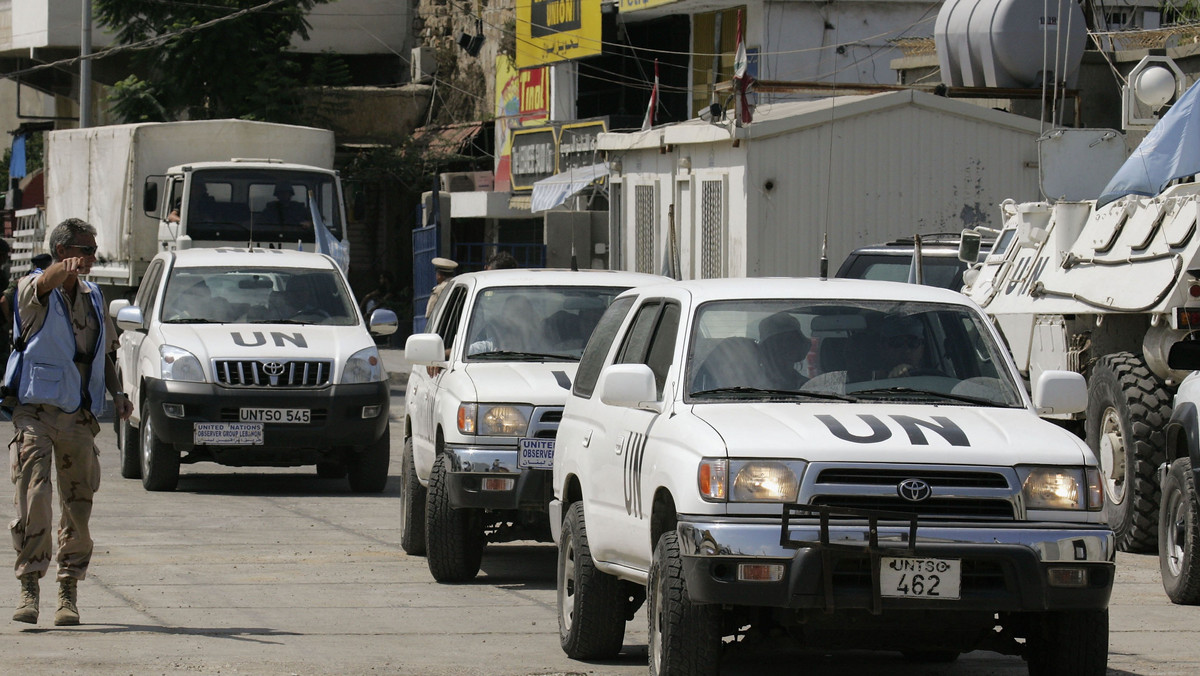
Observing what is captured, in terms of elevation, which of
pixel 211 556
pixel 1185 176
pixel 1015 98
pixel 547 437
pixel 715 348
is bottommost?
pixel 211 556

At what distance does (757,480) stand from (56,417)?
3725mm

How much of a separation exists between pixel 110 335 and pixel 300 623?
1.63 m

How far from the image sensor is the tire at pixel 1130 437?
10.9 metres

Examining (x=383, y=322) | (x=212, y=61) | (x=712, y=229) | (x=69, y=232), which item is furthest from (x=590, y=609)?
(x=212, y=61)

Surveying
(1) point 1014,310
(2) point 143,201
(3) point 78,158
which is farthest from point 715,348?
(3) point 78,158

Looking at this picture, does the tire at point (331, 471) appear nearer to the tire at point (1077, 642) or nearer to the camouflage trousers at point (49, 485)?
the camouflage trousers at point (49, 485)

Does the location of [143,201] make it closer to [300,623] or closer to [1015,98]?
[1015,98]

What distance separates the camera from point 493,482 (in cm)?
960

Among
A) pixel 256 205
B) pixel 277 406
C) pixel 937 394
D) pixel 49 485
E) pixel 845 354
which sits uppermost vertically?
pixel 256 205

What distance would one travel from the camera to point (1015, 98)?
21.5 m

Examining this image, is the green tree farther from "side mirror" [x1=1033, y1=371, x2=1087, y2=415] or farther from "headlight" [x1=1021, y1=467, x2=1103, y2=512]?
"headlight" [x1=1021, y1=467, x2=1103, y2=512]

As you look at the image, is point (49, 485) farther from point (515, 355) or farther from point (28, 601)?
point (515, 355)

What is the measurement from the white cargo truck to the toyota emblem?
645 inches

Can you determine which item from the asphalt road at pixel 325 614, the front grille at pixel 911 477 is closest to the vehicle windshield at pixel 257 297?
the asphalt road at pixel 325 614
